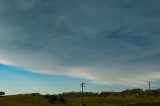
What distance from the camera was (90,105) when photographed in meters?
155

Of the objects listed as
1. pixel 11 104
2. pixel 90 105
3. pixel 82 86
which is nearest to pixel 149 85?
→ pixel 90 105

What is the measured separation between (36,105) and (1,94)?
41.5 meters

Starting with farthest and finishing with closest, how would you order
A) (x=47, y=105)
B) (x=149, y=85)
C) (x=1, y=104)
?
(x=149, y=85), (x=47, y=105), (x=1, y=104)

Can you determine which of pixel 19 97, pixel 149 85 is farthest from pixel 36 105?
pixel 149 85

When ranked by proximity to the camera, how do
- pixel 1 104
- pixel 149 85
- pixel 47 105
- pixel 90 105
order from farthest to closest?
pixel 149 85 → pixel 90 105 → pixel 47 105 → pixel 1 104

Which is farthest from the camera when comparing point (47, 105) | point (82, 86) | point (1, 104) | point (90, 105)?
point (90, 105)

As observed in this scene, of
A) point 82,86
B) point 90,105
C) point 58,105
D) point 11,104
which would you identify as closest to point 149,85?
point 90,105

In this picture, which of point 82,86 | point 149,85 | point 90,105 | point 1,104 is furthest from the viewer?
point 149,85

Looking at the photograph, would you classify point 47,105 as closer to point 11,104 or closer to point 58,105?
point 58,105

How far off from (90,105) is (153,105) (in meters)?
32.4

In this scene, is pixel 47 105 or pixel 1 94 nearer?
pixel 47 105

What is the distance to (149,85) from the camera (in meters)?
174

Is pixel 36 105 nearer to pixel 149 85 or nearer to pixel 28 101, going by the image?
pixel 28 101

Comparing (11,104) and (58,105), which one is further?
(58,105)
